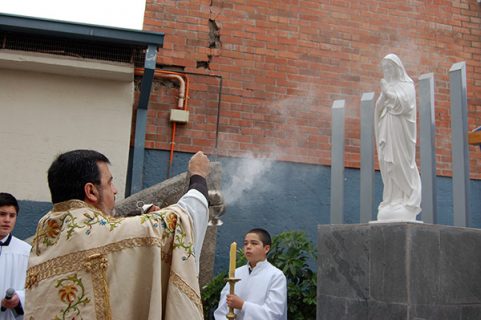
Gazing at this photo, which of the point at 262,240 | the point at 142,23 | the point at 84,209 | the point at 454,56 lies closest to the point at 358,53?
the point at 454,56

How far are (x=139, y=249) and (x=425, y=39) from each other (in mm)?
7636

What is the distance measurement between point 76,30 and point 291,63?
3.19m

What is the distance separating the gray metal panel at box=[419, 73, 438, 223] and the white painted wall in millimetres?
3656

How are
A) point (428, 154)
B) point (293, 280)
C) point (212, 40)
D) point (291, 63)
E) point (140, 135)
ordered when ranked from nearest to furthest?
point (428, 154) → point (293, 280) → point (140, 135) → point (212, 40) → point (291, 63)

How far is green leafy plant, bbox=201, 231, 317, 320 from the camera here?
5711 mm

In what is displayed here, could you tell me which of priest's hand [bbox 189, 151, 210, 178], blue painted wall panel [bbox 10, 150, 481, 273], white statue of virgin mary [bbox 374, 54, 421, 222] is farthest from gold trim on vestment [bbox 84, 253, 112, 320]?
blue painted wall panel [bbox 10, 150, 481, 273]

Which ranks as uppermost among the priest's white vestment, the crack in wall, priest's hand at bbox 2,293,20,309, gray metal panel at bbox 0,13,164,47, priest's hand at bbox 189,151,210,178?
the crack in wall

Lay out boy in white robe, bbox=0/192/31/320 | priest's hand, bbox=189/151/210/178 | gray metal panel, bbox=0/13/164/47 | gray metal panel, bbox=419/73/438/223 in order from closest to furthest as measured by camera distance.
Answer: priest's hand, bbox=189/151/210/178 → boy in white robe, bbox=0/192/31/320 → gray metal panel, bbox=419/73/438/223 → gray metal panel, bbox=0/13/164/47

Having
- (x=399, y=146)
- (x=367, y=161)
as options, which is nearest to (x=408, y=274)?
(x=399, y=146)

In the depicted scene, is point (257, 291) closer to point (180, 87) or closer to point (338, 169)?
point (338, 169)

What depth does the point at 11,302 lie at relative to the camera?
354 centimetres

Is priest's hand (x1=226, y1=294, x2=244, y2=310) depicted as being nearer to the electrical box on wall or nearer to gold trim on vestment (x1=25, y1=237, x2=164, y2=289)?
gold trim on vestment (x1=25, y1=237, x2=164, y2=289)

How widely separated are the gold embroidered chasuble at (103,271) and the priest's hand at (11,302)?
174 cm

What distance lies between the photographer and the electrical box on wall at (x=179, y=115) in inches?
281
